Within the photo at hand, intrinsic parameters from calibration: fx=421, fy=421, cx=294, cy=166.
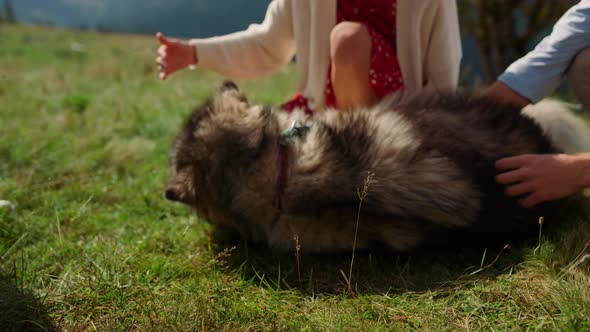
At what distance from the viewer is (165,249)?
1.72 meters

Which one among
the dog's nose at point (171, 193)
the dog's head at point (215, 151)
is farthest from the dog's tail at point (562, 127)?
the dog's nose at point (171, 193)

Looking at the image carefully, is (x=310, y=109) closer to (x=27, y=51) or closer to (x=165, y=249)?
(x=165, y=249)

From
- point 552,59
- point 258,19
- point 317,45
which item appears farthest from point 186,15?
point 552,59

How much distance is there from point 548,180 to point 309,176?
833mm

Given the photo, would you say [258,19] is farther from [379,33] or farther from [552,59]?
[552,59]

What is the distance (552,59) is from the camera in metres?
1.72

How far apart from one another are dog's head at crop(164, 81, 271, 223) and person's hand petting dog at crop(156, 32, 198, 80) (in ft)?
1.54

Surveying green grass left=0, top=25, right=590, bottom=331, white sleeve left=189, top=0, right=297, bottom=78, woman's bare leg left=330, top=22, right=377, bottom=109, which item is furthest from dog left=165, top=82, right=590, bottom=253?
white sleeve left=189, top=0, right=297, bottom=78

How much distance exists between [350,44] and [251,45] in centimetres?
60

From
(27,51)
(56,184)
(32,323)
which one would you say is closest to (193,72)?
(27,51)

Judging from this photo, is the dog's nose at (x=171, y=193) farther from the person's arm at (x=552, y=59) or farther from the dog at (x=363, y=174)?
the person's arm at (x=552, y=59)

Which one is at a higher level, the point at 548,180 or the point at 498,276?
the point at 548,180

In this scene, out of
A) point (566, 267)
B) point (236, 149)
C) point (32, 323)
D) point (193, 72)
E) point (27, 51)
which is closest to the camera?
point (32, 323)

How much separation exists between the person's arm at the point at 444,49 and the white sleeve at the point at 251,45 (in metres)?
0.74
